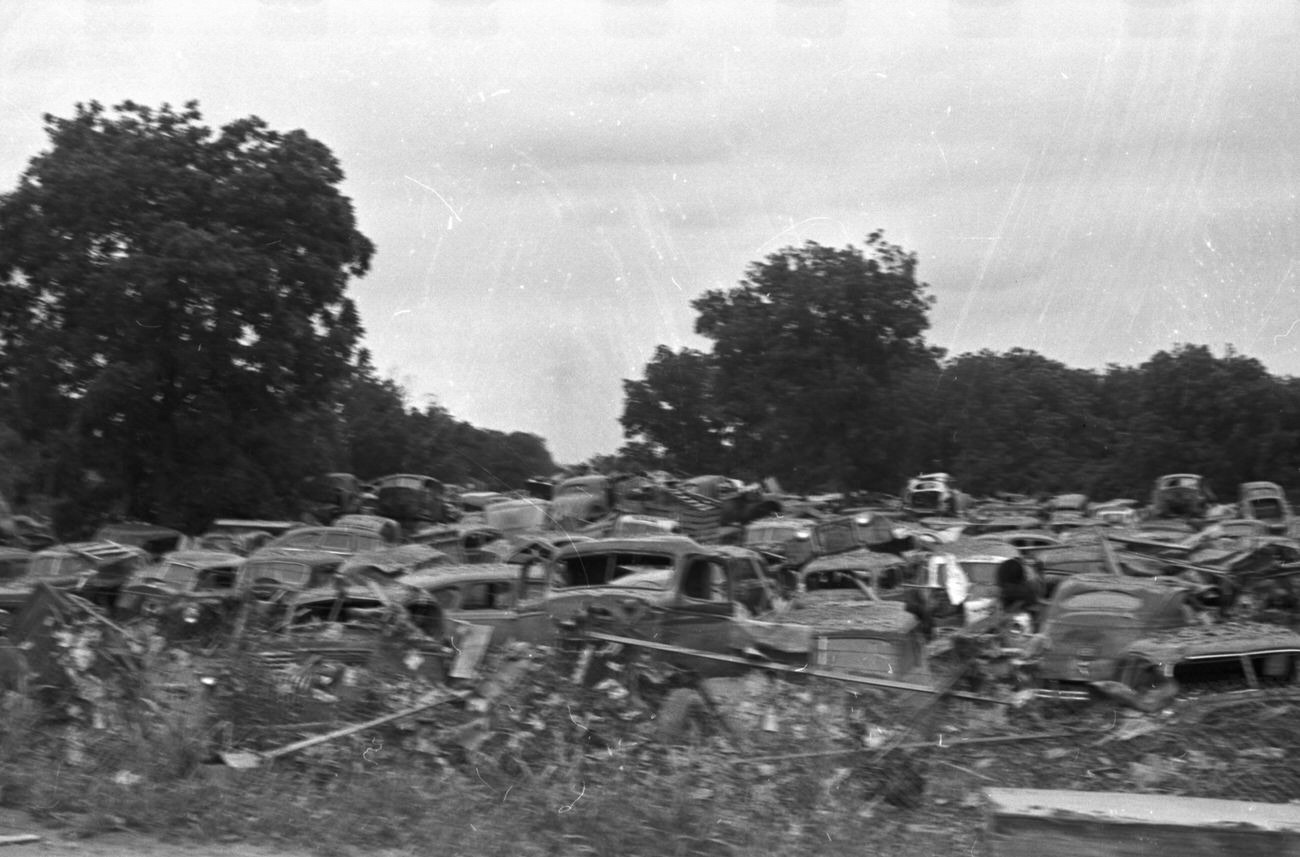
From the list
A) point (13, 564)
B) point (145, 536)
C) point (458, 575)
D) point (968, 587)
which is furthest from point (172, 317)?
point (968, 587)

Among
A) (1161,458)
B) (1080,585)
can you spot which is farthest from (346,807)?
(1161,458)

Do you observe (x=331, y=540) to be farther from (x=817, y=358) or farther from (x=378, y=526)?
(x=817, y=358)

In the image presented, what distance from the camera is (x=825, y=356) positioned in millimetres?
47719

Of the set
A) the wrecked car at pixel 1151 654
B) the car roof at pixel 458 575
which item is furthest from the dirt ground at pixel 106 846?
the car roof at pixel 458 575

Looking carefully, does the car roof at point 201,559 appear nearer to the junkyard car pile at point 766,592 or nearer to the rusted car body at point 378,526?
the junkyard car pile at point 766,592

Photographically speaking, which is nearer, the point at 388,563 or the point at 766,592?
the point at 766,592

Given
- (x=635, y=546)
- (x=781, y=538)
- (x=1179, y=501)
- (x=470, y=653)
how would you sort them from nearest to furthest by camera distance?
(x=470, y=653) < (x=635, y=546) < (x=781, y=538) < (x=1179, y=501)

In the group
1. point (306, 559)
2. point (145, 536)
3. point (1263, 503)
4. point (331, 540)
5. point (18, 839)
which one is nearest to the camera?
point (18, 839)

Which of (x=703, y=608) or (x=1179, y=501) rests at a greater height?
(x=1179, y=501)

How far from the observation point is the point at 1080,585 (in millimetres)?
15102

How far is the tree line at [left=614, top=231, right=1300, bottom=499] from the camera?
47750 millimetres

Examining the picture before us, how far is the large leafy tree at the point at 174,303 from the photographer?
107ft

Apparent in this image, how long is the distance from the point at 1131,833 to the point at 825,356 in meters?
41.9

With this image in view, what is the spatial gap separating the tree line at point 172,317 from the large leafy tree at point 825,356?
1397 centimetres
